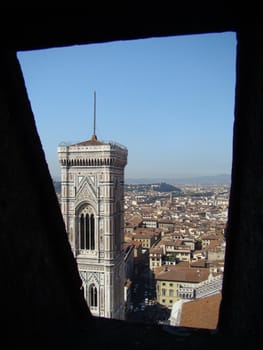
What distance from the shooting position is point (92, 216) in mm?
17750

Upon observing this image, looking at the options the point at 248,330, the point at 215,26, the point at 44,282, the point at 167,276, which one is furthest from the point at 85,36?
the point at 167,276

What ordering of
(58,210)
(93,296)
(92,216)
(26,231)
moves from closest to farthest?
1. (26,231)
2. (58,210)
3. (93,296)
4. (92,216)

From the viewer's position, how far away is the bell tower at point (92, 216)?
17.3m

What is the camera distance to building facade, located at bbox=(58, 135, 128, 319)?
17.3m

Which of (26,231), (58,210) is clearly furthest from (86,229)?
(26,231)

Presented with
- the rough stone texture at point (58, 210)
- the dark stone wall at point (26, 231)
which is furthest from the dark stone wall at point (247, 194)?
the dark stone wall at point (26, 231)

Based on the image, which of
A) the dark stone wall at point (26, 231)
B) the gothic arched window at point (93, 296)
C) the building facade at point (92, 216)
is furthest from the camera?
the gothic arched window at point (93, 296)

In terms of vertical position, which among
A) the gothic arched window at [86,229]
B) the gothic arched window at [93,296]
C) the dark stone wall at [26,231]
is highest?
the dark stone wall at [26,231]

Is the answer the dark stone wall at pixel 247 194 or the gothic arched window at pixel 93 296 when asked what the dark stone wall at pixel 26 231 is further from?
the gothic arched window at pixel 93 296

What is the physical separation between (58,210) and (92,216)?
16057 millimetres

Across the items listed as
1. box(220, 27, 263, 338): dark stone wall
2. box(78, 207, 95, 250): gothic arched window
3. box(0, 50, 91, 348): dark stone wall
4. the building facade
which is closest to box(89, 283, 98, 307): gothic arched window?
the building facade

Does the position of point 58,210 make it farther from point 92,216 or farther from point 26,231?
point 92,216

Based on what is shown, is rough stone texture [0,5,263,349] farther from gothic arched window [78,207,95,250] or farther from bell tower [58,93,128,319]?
gothic arched window [78,207,95,250]

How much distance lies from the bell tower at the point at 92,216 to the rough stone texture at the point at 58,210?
50.1 feet
